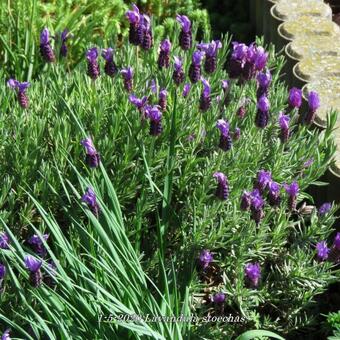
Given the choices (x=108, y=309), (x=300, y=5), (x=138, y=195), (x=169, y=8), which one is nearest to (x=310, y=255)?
(x=138, y=195)

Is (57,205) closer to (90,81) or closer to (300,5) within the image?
(90,81)

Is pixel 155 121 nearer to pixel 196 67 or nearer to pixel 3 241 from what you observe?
pixel 196 67

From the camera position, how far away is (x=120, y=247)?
2633 millimetres

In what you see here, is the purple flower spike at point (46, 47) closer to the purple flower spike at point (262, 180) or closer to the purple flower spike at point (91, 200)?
the purple flower spike at point (91, 200)

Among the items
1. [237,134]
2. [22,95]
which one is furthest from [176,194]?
[22,95]

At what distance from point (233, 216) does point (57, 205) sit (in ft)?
2.15

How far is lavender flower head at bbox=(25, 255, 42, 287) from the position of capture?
2.46 meters

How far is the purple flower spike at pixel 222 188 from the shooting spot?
A: 2.83m

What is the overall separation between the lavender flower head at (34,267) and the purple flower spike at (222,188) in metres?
0.70

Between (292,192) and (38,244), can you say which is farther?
(292,192)

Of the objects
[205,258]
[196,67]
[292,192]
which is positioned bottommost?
[205,258]

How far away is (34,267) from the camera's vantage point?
247 centimetres

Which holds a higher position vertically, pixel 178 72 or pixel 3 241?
pixel 178 72

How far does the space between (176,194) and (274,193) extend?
1.51ft
